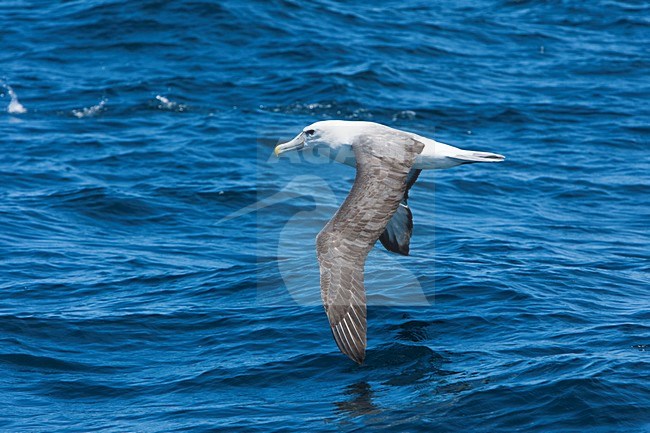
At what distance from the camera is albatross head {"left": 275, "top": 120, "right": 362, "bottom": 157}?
38.5ft

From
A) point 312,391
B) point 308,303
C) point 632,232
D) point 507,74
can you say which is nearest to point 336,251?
point 312,391

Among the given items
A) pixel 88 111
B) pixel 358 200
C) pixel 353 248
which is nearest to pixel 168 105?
pixel 88 111

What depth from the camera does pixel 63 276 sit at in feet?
45.5

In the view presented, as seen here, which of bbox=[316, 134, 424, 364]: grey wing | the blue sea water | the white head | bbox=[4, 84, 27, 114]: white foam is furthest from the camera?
bbox=[4, 84, 27, 114]: white foam

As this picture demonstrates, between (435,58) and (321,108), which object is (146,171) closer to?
(321,108)

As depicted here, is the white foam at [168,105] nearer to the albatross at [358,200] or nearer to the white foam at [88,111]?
the white foam at [88,111]

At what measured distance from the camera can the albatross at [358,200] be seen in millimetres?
9672

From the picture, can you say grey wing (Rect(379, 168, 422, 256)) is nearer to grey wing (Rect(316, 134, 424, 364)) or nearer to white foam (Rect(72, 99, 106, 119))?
grey wing (Rect(316, 134, 424, 364))

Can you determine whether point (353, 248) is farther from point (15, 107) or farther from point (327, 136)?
point (15, 107)

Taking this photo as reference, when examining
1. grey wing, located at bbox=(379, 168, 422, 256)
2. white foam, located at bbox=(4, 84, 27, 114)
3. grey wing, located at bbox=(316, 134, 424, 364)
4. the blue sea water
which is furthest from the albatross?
white foam, located at bbox=(4, 84, 27, 114)

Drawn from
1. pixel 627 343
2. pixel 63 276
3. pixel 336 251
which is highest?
pixel 336 251

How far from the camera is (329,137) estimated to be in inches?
469

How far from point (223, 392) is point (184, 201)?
280 inches

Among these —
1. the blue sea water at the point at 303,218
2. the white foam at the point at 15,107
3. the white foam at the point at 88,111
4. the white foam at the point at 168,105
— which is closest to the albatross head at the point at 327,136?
the blue sea water at the point at 303,218
